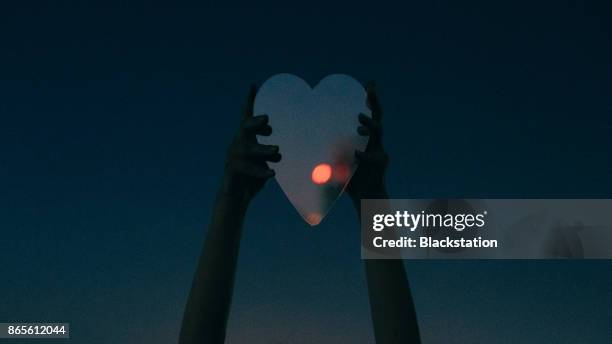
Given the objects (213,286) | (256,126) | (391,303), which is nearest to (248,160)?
(256,126)

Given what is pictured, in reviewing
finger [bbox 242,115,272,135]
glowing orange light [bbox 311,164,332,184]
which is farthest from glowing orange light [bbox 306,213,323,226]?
finger [bbox 242,115,272,135]

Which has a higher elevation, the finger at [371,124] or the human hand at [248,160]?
the finger at [371,124]

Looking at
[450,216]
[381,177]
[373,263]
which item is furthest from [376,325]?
[450,216]

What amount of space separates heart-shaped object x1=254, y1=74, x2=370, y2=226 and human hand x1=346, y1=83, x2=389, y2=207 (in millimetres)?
230

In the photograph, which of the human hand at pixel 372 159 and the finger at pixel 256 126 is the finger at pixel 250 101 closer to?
the finger at pixel 256 126

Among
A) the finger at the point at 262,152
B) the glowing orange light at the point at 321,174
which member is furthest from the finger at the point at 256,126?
the glowing orange light at the point at 321,174

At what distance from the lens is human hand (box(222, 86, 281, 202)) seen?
374 cm

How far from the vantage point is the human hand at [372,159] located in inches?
163

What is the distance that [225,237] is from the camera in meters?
3.84

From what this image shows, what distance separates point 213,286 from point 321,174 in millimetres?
1236

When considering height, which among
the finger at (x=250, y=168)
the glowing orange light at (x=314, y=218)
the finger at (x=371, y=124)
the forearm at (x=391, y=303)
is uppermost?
the finger at (x=371, y=124)

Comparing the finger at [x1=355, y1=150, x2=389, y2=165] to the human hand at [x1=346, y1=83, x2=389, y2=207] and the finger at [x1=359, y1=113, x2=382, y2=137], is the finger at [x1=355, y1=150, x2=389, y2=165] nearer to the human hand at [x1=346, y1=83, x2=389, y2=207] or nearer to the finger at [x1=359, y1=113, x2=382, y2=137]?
the human hand at [x1=346, y1=83, x2=389, y2=207]

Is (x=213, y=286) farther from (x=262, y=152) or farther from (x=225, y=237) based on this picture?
(x=262, y=152)

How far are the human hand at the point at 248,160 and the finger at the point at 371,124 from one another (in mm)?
535
